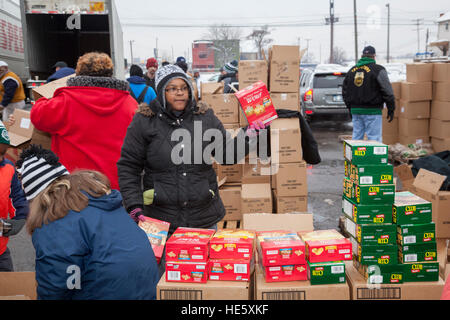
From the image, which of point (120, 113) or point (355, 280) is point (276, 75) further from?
point (355, 280)

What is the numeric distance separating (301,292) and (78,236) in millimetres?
1137

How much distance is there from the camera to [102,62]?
146 inches

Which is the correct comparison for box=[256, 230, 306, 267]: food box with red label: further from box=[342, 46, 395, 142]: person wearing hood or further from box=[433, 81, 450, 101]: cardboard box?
box=[433, 81, 450, 101]: cardboard box

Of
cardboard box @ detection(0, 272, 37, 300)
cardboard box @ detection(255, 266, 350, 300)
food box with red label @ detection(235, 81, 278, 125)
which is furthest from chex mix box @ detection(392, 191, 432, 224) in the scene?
cardboard box @ detection(0, 272, 37, 300)

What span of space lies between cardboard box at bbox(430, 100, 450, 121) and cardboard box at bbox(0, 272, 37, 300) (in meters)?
7.75

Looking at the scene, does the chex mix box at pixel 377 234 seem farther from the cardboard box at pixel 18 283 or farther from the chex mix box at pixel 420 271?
the cardboard box at pixel 18 283

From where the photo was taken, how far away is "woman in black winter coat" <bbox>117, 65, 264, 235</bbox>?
3.03 meters

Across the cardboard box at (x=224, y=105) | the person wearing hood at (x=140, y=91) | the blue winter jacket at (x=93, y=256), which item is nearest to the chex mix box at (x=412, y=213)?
the blue winter jacket at (x=93, y=256)

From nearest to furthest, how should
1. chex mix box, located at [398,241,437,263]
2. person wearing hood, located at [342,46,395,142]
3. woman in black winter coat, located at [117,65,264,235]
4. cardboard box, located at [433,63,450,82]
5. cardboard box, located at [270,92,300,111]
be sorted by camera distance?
chex mix box, located at [398,241,437,263] < woman in black winter coat, located at [117,65,264,235] < cardboard box, located at [270,92,300,111] < person wearing hood, located at [342,46,395,142] < cardboard box, located at [433,63,450,82]

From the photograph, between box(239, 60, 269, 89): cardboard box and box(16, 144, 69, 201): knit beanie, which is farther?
box(239, 60, 269, 89): cardboard box

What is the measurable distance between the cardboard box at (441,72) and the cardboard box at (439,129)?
0.80 metres

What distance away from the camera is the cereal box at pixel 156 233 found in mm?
2670
